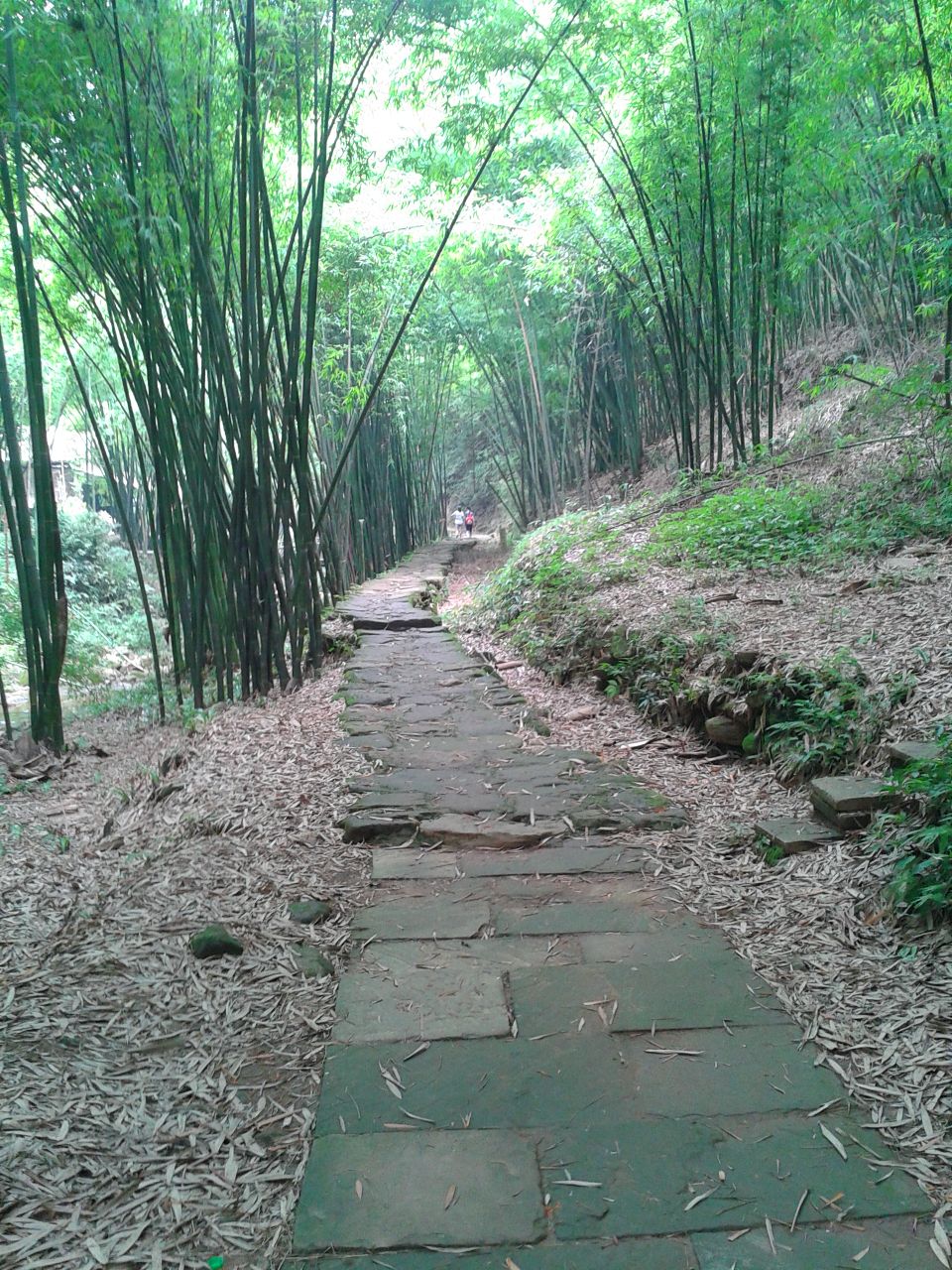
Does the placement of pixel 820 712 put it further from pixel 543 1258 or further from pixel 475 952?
pixel 543 1258

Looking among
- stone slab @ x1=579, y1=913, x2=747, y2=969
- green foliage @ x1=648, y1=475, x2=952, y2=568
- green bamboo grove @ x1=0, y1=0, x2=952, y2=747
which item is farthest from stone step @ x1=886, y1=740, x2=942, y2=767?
green bamboo grove @ x1=0, y1=0, x2=952, y2=747

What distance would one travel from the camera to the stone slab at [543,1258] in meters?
0.89

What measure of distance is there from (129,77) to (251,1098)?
3.58 meters

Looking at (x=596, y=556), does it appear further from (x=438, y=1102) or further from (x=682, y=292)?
(x=438, y=1102)

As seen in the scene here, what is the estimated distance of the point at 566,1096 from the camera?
1.15m

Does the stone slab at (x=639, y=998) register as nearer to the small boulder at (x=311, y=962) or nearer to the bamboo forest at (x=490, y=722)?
the bamboo forest at (x=490, y=722)

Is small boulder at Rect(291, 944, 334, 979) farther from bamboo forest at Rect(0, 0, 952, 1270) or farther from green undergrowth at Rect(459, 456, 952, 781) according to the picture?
green undergrowth at Rect(459, 456, 952, 781)

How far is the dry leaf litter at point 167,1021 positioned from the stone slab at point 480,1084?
0.19 feet

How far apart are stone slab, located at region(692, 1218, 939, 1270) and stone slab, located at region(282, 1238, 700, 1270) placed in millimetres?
20

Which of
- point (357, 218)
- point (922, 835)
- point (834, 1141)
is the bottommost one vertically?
point (834, 1141)

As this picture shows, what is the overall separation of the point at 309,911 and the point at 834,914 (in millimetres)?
1036

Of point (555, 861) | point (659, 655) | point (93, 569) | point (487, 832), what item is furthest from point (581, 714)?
point (93, 569)

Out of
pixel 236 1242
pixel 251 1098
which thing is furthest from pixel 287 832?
pixel 236 1242

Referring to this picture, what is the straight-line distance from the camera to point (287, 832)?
2131 millimetres
